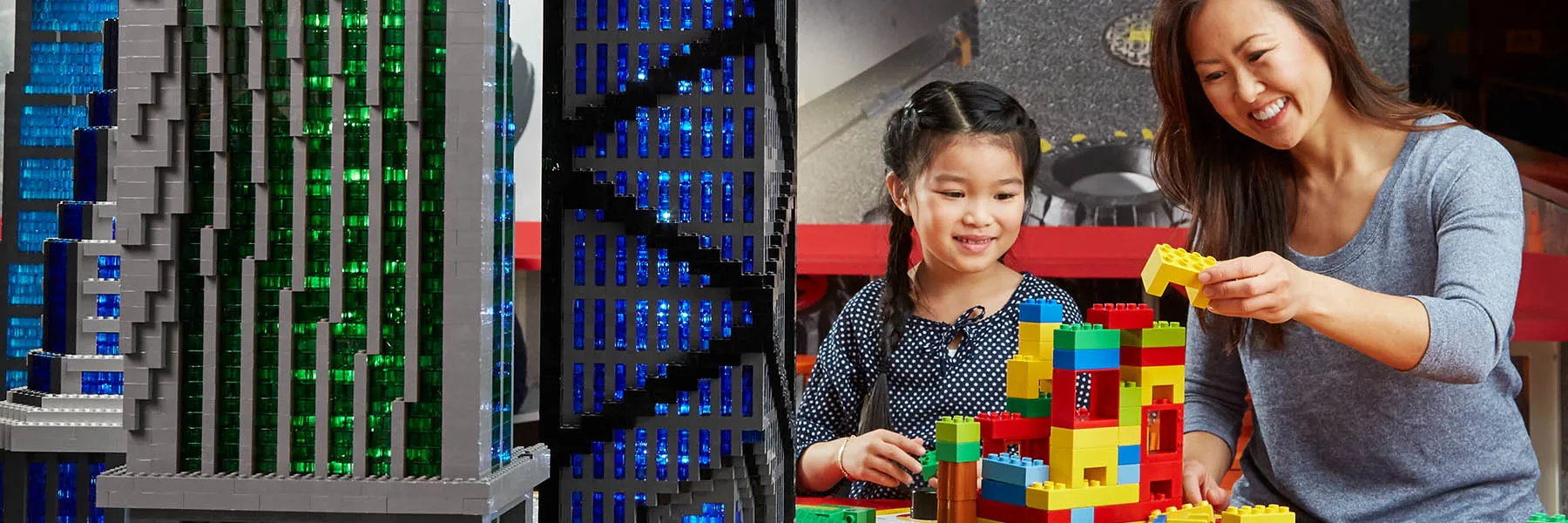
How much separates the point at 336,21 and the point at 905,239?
3.72ft

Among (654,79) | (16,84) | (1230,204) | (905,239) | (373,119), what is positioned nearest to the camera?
(373,119)

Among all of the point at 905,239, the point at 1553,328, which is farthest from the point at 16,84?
the point at 1553,328

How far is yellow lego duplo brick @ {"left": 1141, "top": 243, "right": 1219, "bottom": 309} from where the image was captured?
119 centimetres

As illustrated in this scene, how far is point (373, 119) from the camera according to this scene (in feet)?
3.70

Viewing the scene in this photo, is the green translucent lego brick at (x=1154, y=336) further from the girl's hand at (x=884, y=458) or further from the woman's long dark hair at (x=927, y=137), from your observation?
the woman's long dark hair at (x=927, y=137)

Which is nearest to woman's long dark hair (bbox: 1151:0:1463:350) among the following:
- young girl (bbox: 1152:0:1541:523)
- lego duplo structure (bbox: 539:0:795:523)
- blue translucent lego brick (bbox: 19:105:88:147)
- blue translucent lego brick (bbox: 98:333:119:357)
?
young girl (bbox: 1152:0:1541:523)

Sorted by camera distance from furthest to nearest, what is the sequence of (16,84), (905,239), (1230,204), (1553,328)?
(1553,328), (16,84), (905,239), (1230,204)

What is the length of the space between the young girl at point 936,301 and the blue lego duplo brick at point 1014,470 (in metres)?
0.37

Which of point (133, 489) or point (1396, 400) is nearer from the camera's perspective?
point (133, 489)

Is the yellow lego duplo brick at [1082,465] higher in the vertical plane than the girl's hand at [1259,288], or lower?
lower

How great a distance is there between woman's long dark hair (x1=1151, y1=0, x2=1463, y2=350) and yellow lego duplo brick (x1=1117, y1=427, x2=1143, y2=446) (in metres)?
0.23

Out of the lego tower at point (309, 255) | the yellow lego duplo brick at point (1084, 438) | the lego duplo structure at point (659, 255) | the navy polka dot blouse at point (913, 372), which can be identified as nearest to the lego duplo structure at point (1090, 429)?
the yellow lego duplo brick at point (1084, 438)

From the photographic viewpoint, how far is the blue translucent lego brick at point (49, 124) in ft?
7.41

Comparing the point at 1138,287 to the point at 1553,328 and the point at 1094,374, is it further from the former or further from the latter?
the point at 1094,374
